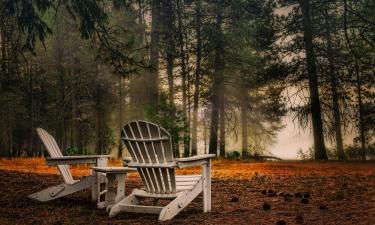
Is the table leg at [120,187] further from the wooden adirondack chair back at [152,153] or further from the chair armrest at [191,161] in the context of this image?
the chair armrest at [191,161]

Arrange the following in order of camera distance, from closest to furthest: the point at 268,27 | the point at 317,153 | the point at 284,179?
the point at 284,179 → the point at 317,153 → the point at 268,27

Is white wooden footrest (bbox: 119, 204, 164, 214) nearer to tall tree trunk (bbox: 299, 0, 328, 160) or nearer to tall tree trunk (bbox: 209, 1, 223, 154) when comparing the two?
tall tree trunk (bbox: 299, 0, 328, 160)

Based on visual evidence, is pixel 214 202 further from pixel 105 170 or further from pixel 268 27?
pixel 268 27

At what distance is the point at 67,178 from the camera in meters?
6.27

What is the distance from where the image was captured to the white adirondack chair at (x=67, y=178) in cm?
591

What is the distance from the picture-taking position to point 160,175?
5027 mm

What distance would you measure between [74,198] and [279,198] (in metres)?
3.15

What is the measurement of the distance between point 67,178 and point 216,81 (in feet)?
53.6

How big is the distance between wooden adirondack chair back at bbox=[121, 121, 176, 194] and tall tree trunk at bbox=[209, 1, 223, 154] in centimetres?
1574

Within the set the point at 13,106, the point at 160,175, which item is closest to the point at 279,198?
the point at 160,175

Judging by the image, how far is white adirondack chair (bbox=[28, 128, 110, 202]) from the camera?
5910 millimetres

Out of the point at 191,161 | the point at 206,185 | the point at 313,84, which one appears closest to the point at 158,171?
the point at 191,161

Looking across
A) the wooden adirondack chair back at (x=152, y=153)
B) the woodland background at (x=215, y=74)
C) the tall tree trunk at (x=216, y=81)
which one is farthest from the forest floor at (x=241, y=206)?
the tall tree trunk at (x=216, y=81)

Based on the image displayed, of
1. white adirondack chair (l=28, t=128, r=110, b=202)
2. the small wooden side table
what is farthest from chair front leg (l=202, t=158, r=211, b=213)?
→ white adirondack chair (l=28, t=128, r=110, b=202)
